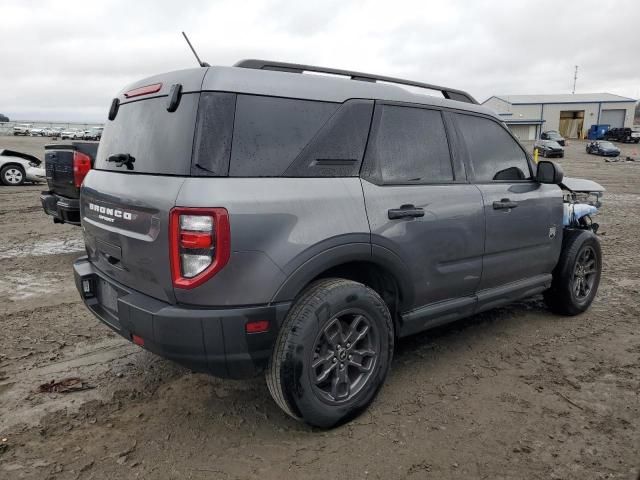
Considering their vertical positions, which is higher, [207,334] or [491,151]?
[491,151]

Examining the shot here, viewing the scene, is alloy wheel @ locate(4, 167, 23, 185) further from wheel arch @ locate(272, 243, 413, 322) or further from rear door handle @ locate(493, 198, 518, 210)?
rear door handle @ locate(493, 198, 518, 210)

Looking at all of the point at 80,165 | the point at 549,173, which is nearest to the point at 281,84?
the point at 549,173

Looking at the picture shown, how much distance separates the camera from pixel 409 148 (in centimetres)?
328

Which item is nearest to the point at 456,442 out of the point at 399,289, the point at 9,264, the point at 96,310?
the point at 399,289

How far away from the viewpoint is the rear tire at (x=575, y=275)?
4.57 metres

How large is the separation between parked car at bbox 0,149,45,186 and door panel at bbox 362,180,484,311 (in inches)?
558

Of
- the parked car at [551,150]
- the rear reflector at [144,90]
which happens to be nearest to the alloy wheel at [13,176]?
the rear reflector at [144,90]

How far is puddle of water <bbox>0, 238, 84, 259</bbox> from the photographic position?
7.00 meters

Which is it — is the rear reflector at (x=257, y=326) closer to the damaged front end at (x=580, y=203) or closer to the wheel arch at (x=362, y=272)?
the wheel arch at (x=362, y=272)

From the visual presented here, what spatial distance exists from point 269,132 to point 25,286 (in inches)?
170

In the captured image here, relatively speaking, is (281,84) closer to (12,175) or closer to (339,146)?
(339,146)

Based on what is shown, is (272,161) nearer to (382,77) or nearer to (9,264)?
(382,77)

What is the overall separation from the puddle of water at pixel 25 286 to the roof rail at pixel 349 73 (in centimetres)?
385

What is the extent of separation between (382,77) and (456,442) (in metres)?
2.33
